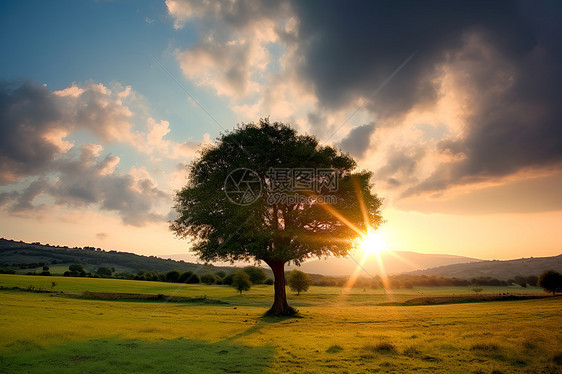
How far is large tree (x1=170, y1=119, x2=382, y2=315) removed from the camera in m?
31.6

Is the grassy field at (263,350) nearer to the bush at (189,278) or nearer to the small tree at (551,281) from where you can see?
the small tree at (551,281)

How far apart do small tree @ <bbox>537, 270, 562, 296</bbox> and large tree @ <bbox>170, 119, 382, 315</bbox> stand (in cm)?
4856

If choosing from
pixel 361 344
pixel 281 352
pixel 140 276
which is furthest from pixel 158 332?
pixel 140 276

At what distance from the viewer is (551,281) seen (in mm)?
57594

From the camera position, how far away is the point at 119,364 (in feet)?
45.6

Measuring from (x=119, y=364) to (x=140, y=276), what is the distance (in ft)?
394

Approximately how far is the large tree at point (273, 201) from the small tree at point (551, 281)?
48559 millimetres

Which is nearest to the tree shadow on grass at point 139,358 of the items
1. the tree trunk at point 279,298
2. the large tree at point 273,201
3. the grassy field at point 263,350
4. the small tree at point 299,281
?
the grassy field at point 263,350

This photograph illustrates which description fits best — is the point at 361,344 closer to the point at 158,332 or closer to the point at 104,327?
the point at 158,332

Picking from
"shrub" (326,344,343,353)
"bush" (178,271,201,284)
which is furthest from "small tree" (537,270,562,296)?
"bush" (178,271,201,284)

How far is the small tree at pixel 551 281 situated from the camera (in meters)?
56.8

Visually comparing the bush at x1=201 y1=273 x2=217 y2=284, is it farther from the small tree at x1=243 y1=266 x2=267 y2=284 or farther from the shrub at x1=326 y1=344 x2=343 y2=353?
the shrub at x1=326 y1=344 x2=343 y2=353

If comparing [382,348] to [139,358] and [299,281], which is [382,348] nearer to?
[139,358]

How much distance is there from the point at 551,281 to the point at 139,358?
7319cm
